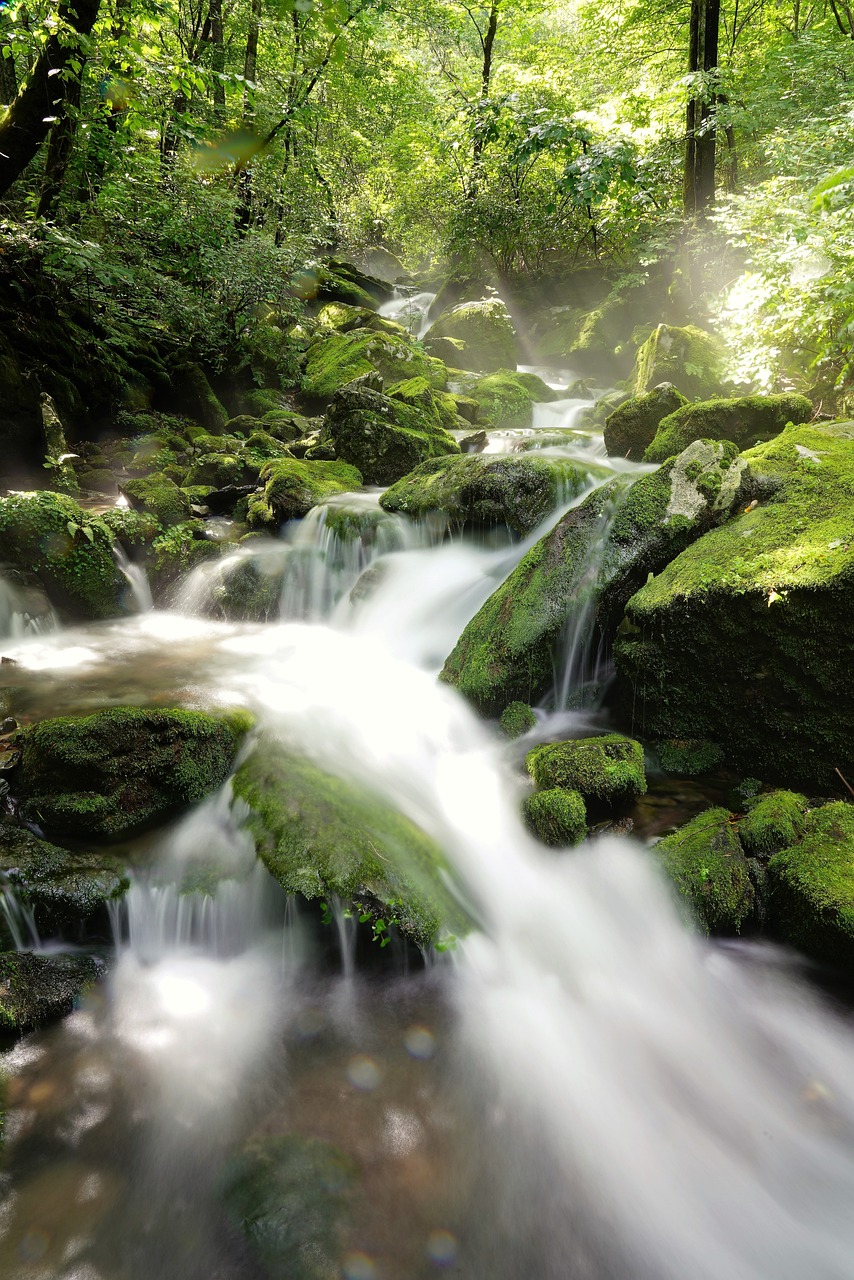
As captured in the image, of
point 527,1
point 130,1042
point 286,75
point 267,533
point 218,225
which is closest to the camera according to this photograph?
point 130,1042

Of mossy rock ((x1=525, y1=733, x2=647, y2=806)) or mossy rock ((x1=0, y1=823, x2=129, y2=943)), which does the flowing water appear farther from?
mossy rock ((x1=525, y1=733, x2=647, y2=806))

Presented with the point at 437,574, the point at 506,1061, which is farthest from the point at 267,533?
the point at 506,1061

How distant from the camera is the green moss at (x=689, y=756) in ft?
14.9

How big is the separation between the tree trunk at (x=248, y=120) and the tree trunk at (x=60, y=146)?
3.71 m

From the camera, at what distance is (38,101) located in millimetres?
5746

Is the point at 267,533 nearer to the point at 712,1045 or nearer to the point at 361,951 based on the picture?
the point at 361,951

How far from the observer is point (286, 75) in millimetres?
12938

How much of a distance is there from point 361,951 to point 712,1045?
6.05 feet

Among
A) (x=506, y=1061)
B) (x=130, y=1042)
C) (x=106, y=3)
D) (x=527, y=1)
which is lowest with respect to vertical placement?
(x=506, y=1061)

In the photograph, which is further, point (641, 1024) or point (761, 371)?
point (761, 371)

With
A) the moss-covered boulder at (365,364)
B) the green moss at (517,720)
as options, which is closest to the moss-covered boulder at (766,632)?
the green moss at (517,720)

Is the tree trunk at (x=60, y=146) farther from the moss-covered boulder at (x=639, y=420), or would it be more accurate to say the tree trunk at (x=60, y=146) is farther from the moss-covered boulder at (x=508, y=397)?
the moss-covered boulder at (x=508, y=397)

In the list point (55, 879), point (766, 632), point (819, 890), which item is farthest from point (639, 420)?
point (55, 879)

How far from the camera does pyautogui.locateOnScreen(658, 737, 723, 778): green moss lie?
179 inches
